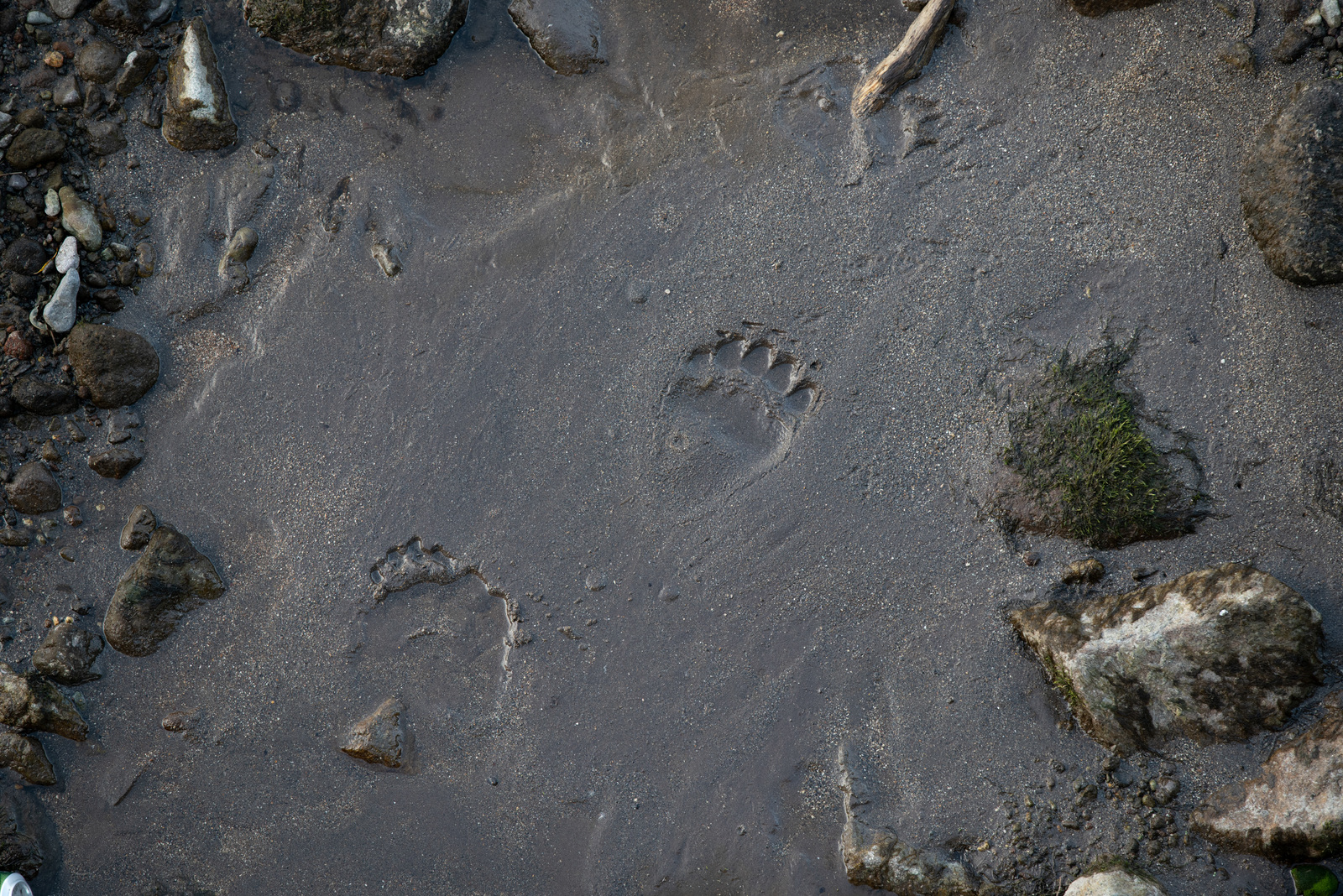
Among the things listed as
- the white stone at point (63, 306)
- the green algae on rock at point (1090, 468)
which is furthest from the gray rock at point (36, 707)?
the green algae on rock at point (1090, 468)

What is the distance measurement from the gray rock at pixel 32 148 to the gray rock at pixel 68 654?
1706 mm

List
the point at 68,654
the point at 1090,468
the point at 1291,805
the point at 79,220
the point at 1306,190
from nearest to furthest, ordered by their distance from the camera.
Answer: the point at 1291,805 < the point at 1306,190 < the point at 1090,468 < the point at 68,654 < the point at 79,220

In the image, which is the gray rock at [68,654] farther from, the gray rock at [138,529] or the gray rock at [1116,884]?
the gray rock at [1116,884]

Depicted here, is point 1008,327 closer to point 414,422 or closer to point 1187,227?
point 1187,227

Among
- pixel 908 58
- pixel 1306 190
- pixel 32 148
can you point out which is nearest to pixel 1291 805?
pixel 1306 190

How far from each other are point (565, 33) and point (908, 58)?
1277 mm

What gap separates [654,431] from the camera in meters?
2.81

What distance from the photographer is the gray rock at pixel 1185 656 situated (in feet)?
7.97

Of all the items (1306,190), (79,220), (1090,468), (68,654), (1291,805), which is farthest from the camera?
(79,220)

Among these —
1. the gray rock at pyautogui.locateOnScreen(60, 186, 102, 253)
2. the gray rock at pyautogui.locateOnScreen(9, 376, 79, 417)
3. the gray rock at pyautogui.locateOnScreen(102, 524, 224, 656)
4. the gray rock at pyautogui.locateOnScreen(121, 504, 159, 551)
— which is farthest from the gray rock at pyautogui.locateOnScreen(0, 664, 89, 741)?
the gray rock at pyautogui.locateOnScreen(60, 186, 102, 253)

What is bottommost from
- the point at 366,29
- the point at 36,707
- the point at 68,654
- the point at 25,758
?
the point at 25,758

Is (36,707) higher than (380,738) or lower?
lower

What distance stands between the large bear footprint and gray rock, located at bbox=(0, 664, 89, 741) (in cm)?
232

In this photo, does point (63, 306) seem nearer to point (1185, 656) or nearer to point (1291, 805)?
point (1185, 656)
